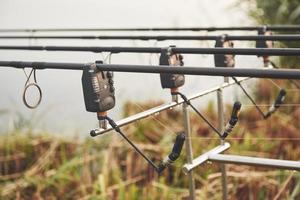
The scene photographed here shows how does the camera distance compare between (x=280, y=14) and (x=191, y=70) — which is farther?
(x=280, y=14)

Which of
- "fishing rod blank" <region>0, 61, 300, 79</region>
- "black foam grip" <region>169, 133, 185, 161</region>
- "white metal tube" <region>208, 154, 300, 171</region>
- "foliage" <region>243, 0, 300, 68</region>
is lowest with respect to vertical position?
"white metal tube" <region>208, 154, 300, 171</region>

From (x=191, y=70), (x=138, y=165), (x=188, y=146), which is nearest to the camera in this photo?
(x=191, y=70)

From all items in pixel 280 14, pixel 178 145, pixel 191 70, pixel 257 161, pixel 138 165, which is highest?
pixel 280 14

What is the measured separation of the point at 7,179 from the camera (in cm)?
429

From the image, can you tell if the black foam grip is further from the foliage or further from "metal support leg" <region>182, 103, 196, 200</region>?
the foliage

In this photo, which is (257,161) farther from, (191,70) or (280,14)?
(280,14)

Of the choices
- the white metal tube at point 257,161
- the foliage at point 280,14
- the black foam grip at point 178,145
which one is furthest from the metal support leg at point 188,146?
the foliage at point 280,14

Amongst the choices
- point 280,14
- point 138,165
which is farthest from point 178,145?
point 280,14

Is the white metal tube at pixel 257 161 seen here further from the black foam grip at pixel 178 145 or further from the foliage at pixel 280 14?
the foliage at pixel 280 14

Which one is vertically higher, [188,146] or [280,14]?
[280,14]

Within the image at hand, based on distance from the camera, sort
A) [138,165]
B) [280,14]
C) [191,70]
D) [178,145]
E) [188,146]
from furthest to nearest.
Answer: [280,14] < [138,165] < [188,146] < [178,145] < [191,70]

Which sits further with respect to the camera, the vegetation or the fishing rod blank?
the vegetation

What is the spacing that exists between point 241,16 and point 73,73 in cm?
242

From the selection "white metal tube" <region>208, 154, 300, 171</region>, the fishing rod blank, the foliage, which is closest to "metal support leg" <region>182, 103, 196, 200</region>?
"white metal tube" <region>208, 154, 300, 171</region>
